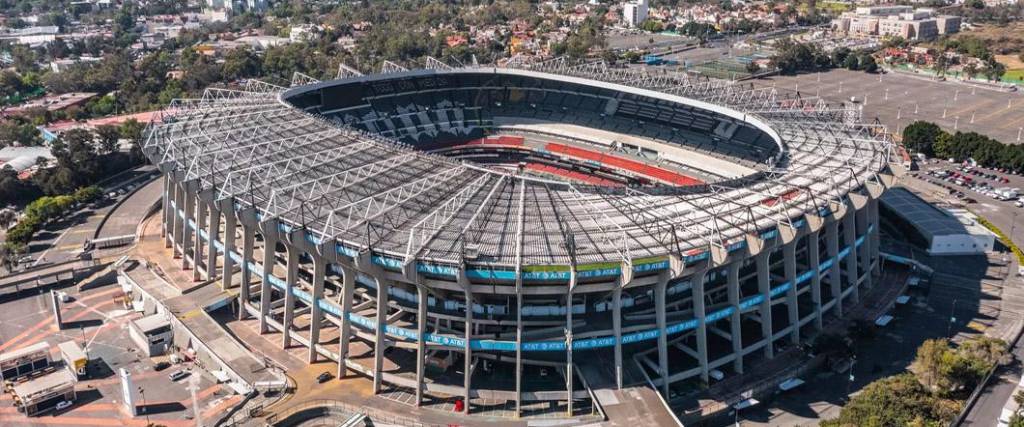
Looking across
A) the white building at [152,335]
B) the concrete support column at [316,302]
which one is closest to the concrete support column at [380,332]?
the concrete support column at [316,302]

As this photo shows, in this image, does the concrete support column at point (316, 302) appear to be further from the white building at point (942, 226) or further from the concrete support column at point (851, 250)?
the white building at point (942, 226)

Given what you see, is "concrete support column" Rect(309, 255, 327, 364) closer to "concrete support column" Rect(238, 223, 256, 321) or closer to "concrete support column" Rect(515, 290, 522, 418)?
"concrete support column" Rect(238, 223, 256, 321)

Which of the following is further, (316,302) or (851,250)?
(851,250)

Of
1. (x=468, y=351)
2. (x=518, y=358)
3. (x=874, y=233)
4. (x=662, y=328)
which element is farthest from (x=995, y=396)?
(x=468, y=351)

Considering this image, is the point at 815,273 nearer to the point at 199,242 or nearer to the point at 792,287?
the point at 792,287

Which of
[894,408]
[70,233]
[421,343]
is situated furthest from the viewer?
[70,233]

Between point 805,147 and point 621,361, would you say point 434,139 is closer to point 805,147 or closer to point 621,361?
point 805,147

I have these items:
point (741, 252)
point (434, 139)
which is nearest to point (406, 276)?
point (741, 252)
